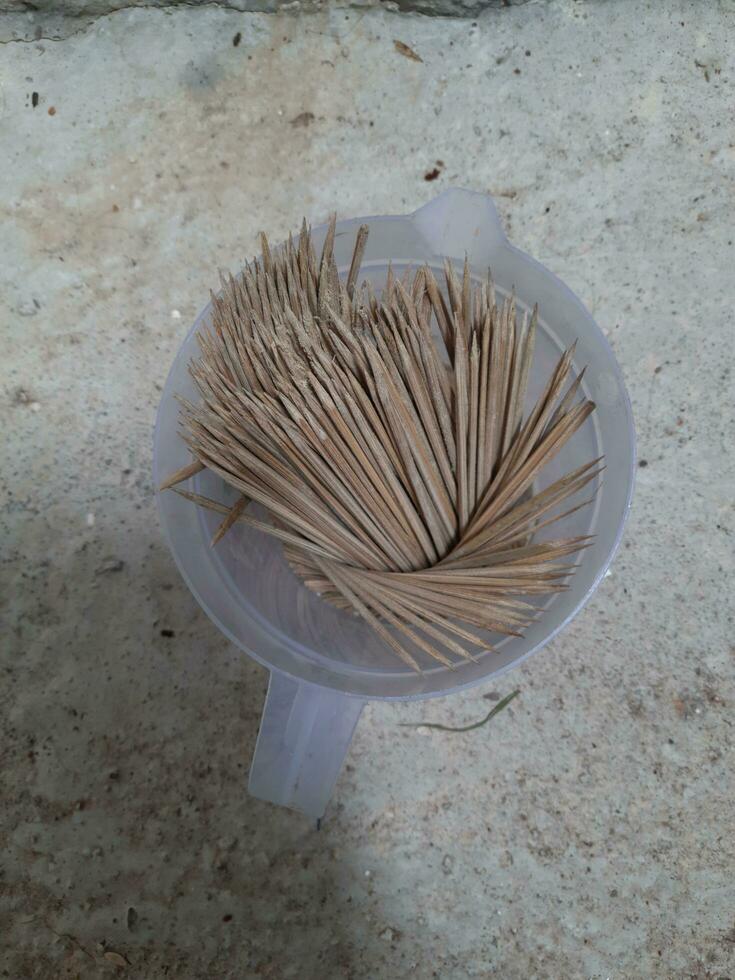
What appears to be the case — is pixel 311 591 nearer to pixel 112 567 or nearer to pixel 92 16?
pixel 112 567

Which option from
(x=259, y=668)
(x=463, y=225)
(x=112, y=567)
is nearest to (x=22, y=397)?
(x=112, y=567)

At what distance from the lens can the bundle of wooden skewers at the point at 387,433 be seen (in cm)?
50

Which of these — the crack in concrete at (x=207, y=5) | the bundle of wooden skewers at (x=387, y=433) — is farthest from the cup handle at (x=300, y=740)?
the crack in concrete at (x=207, y=5)

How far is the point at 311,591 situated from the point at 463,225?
32 cm

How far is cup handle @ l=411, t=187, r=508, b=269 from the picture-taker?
0.66m

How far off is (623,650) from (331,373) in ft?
1.52

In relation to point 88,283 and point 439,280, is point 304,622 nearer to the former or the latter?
point 439,280

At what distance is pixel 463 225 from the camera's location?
2.19 feet

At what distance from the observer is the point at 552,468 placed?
2.24 ft

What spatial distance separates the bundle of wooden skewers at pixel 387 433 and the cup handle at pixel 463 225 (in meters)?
0.12

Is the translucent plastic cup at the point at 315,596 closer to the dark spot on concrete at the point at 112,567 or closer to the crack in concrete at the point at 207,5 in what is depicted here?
the dark spot on concrete at the point at 112,567

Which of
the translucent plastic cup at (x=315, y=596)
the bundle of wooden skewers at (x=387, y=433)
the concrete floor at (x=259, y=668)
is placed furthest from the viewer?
the concrete floor at (x=259, y=668)

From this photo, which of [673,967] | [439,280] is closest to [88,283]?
[439,280]

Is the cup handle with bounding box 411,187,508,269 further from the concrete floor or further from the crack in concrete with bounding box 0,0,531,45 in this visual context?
the crack in concrete with bounding box 0,0,531,45
